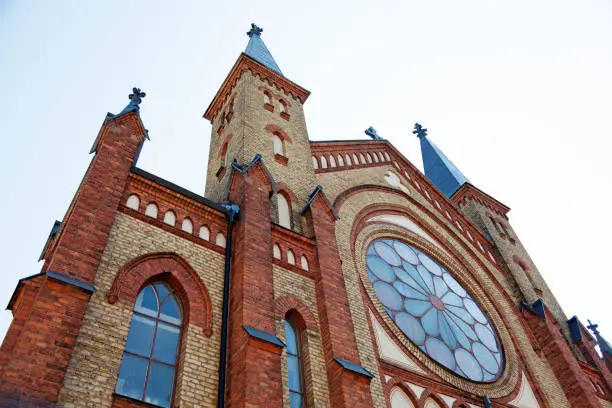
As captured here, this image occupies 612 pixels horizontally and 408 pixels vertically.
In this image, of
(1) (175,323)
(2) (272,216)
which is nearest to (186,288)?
(1) (175,323)

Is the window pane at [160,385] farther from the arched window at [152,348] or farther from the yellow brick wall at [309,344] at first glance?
the yellow brick wall at [309,344]

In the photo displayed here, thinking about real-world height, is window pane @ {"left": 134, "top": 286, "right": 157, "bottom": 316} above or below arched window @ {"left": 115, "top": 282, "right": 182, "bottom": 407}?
above

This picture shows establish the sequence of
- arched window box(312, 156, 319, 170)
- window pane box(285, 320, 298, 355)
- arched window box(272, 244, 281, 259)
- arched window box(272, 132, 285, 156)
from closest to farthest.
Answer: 1. window pane box(285, 320, 298, 355)
2. arched window box(272, 244, 281, 259)
3. arched window box(272, 132, 285, 156)
4. arched window box(312, 156, 319, 170)

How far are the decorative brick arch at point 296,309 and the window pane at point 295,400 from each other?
1.32 metres

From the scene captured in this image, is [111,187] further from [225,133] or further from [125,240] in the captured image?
[225,133]

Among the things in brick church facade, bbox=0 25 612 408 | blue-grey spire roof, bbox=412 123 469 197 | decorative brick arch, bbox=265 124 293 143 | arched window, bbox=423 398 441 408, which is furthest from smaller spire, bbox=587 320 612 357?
decorative brick arch, bbox=265 124 293 143

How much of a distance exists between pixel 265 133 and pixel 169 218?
15.9ft

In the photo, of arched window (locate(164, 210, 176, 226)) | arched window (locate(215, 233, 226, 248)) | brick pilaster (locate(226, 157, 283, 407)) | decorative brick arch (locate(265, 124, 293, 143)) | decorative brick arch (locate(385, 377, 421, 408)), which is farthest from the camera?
decorative brick arch (locate(265, 124, 293, 143))

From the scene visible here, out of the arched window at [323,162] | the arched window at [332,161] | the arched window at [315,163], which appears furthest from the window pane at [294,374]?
the arched window at [332,161]

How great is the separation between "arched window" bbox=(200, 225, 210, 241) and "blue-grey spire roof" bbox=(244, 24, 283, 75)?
8.06 m

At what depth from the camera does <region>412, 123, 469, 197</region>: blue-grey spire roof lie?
927 inches

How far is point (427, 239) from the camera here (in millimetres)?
16656

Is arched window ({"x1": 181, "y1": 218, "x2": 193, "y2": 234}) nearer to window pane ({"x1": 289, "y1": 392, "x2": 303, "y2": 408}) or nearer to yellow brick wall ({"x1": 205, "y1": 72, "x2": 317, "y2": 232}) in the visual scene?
yellow brick wall ({"x1": 205, "y1": 72, "x2": 317, "y2": 232})

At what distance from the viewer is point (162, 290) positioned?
365 inches
